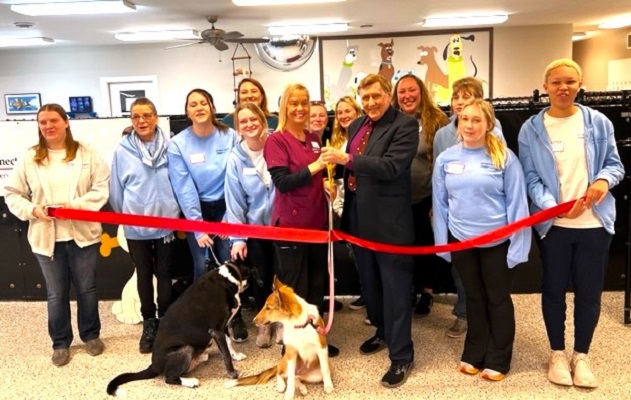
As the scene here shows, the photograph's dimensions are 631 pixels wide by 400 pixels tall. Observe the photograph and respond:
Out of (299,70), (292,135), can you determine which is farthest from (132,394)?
(299,70)

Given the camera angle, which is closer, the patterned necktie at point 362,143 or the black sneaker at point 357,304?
the patterned necktie at point 362,143

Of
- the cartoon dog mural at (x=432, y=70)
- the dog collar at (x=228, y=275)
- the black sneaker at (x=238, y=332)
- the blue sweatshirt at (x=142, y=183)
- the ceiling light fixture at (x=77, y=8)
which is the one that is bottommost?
the black sneaker at (x=238, y=332)

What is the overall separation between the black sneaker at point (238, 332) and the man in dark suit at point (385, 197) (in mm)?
1022

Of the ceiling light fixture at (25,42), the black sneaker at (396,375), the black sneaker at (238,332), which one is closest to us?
the black sneaker at (396,375)

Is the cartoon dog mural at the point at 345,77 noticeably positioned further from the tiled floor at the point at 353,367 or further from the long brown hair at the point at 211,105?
the tiled floor at the point at 353,367

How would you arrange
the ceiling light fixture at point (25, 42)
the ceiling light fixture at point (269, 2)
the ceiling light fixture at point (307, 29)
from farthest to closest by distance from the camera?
1. the ceiling light fixture at point (25, 42)
2. the ceiling light fixture at point (307, 29)
3. the ceiling light fixture at point (269, 2)

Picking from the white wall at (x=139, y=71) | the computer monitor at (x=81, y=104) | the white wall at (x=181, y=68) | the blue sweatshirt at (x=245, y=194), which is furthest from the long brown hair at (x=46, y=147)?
the computer monitor at (x=81, y=104)

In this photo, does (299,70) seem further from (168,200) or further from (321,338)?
(321,338)

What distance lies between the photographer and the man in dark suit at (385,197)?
2.47 m

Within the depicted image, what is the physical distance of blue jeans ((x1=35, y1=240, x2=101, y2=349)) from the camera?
3051 millimetres

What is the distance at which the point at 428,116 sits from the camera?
3.16 metres

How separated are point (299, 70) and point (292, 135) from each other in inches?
332

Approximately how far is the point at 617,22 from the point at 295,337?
36.0 ft

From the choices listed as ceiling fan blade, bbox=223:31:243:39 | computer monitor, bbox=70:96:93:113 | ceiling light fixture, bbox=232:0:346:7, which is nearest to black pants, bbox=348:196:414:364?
ceiling light fixture, bbox=232:0:346:7
